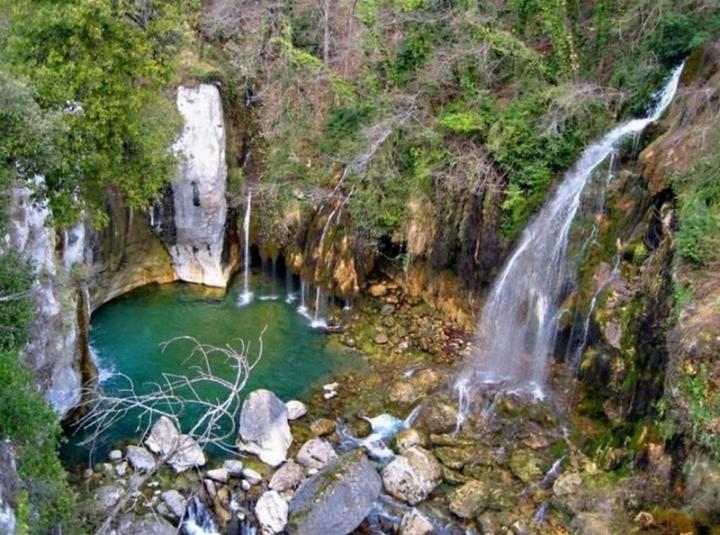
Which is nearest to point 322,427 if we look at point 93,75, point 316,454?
point 316,454

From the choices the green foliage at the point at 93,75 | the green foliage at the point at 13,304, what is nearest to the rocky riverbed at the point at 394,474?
the green foliage at the point at 13,304

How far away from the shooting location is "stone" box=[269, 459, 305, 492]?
38.1ft

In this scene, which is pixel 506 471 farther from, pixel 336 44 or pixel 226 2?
pixel 226 2

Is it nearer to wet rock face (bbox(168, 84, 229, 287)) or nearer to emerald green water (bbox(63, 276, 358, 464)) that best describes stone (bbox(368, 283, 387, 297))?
emerald green water (bbox(63, 276, 358, 464))

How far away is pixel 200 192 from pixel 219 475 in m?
8.62

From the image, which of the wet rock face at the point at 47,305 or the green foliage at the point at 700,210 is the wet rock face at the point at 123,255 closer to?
the wet rock face at the point at 47,305

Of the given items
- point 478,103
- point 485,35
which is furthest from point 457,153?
point 485,35

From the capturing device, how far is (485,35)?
15.6 meters

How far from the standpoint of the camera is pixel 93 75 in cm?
1146

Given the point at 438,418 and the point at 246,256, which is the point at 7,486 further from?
the point at 246,256

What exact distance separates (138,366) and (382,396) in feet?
18.1

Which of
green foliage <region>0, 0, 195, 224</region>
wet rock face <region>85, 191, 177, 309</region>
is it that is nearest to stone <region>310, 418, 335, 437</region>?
green foliage <region>0, 0, 195, 224</region>

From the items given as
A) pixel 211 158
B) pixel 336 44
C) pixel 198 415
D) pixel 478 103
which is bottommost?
pixel 198 415

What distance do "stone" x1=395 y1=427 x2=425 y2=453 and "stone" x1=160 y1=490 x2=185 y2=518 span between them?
4030 mm
